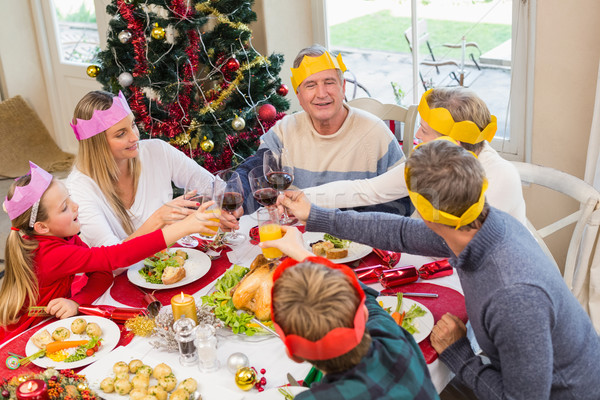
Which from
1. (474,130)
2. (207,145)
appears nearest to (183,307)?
(474,130)

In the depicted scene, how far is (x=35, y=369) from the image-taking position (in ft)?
5.19

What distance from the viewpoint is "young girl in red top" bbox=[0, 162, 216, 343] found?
1905 mm

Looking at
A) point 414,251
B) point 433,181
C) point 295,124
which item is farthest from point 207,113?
point 433,181

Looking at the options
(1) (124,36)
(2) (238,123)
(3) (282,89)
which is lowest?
(2) (238,123)

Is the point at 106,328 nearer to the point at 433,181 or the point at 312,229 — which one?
the point at 312,229

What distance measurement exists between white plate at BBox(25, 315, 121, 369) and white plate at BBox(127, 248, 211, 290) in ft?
0.72

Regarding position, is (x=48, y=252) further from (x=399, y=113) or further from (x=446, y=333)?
(x=399, y=113)

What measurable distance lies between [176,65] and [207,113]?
0.31m

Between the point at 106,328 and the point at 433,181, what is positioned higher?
the point at 433,181

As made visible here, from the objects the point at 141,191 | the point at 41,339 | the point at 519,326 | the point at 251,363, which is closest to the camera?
the point at 519,326

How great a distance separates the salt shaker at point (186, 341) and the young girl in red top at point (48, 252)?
0.42 meters

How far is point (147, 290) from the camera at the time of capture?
6.37 feet

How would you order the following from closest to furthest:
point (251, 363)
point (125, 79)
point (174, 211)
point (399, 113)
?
point (251, 363) < point (174, 211) < point (399, 113) < point (125, 79)

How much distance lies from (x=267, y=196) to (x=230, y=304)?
0.40m
